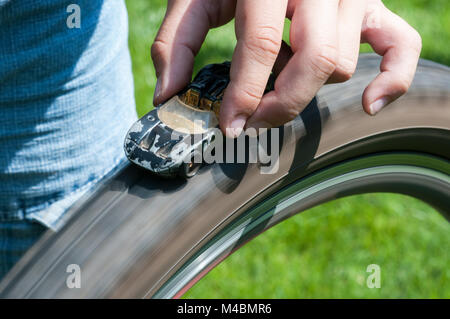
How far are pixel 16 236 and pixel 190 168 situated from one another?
0.46 metres

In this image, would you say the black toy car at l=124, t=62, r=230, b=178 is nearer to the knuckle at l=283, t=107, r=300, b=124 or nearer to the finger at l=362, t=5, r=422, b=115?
the knuckle at l=283, t=107, r=300, b=124

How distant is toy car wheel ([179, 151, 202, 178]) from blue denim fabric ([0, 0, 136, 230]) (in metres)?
0.27

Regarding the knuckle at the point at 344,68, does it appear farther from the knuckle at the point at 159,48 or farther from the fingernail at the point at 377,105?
the knuckle at the point at 159,48

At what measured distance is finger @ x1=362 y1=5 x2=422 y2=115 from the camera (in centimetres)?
62

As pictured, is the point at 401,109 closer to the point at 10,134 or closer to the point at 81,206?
the point at 81,206

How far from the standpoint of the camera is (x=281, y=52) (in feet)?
2.09

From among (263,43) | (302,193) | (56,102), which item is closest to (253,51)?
(263,43)

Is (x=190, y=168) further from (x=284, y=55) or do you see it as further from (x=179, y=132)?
(x=284, y=55)

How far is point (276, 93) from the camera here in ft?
1.86

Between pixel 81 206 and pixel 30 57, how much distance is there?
0.27 meters

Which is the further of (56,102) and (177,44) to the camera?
(56,102)

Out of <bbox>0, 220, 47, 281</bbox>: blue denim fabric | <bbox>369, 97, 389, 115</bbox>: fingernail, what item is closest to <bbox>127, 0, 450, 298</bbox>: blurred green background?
<bbox>0, 220, 47, 281</bbox>: blue denim fabric

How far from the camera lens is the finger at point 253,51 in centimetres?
55

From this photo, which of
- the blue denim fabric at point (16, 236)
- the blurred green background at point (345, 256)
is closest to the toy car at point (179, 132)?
the blue denim fabric at point (16, 236)
